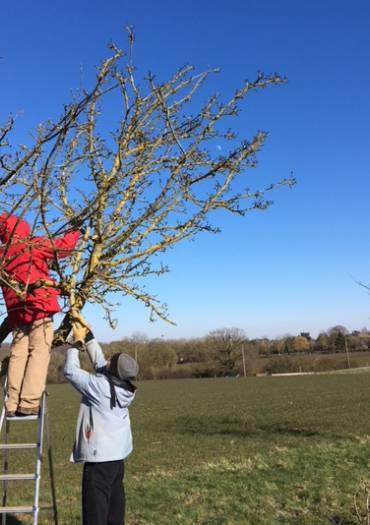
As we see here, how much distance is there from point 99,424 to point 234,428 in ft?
54.8

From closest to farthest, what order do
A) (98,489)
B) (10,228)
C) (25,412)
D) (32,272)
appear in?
(10,228)
(32,272)
(98,489)
(25,412)

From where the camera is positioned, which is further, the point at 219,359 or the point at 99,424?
the point at 219,359

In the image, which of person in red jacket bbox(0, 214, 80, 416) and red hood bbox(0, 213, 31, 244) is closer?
red hood bbox(0, 213, 31, 244)

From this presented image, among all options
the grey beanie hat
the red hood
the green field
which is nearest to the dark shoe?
the grey beanie hat

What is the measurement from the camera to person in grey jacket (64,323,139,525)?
529cm

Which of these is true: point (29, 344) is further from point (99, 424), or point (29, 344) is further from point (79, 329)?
point (99, 424)

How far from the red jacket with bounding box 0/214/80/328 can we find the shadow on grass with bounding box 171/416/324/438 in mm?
13453

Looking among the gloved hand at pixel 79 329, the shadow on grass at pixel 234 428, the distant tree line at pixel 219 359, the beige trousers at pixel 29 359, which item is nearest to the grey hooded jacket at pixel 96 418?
the gloved hand at pixel 79 329

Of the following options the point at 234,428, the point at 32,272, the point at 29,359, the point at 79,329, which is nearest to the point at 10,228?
the point at 32,272

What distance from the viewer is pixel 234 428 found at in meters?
21.1

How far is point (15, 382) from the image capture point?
214 inches

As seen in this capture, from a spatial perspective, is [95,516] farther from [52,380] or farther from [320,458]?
[52,380]

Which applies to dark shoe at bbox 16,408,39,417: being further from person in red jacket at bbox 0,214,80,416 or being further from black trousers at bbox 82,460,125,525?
black trousers at bbox 82,460,125,525

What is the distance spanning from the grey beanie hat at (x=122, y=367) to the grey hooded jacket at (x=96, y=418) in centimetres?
14
